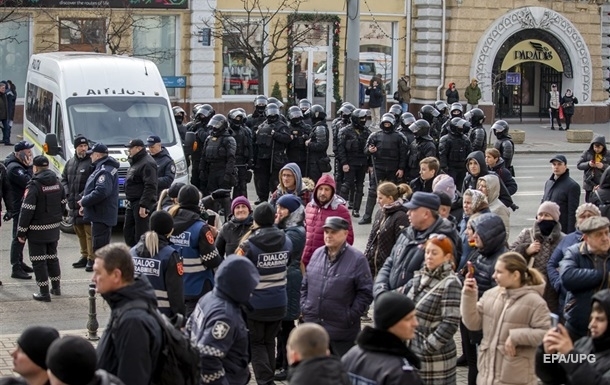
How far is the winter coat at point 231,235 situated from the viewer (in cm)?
1097

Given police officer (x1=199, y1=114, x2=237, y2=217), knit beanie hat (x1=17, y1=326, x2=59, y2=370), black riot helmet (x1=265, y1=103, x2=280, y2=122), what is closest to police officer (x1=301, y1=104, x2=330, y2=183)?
black riot helmet (x1=265, y1=103, x2=280, y2=122)

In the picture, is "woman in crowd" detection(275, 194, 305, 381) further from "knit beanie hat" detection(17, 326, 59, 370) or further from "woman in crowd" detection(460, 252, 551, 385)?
"knit beanie hat" detection(17, 326, 59, 370)

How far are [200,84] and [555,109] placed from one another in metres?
A: 12.2

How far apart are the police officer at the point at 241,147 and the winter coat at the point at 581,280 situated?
11.8m

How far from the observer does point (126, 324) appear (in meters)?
7.02

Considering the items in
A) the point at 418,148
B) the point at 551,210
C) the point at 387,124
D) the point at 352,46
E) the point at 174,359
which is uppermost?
the point at 352,46

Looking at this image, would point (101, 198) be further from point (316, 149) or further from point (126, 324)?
point (126, 324)

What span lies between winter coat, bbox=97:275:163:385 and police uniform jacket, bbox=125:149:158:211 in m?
8.87

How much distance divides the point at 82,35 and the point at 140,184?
20267mm

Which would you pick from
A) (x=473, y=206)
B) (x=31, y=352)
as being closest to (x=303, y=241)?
(x=473, y=206)

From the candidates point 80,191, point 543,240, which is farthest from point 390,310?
point 80,191

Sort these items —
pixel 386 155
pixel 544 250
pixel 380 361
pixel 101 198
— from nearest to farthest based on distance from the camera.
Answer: pixel 380 361 < pixel 544 250 < pixel 101 198 < pixel 386 155

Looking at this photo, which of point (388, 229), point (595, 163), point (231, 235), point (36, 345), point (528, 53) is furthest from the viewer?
point (528, 53)

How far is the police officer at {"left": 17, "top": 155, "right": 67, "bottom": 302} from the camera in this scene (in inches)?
560
